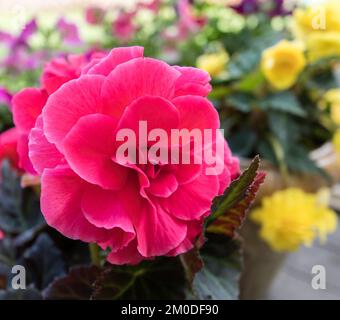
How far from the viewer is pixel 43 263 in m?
0.37

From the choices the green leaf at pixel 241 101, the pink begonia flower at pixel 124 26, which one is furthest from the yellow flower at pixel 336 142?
the pink begonia flower at pixel 124 26

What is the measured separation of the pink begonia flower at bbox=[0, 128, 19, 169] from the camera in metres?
0.37

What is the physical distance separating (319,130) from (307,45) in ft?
0.46

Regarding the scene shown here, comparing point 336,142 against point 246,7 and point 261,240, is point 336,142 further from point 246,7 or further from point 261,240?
point 246,7

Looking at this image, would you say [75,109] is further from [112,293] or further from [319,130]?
[319,130]

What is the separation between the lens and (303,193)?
2.13 ft

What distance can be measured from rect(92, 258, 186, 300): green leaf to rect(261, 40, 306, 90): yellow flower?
389 millimetres

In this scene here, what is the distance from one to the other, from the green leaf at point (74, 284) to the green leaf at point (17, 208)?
0.10 metres

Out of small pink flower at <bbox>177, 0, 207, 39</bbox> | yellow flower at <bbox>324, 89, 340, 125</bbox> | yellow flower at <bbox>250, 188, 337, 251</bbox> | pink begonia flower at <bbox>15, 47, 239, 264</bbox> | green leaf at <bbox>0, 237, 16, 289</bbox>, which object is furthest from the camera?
small pink flower at <bbox>177, 0, 207, 39</bbox>

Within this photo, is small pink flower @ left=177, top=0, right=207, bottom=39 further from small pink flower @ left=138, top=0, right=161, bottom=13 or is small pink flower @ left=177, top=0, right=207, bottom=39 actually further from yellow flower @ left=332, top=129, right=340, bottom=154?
yellow flower @ left=332, top=129, right=340, bottom=154

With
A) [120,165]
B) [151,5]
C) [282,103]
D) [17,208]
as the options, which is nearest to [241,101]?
[282,103]

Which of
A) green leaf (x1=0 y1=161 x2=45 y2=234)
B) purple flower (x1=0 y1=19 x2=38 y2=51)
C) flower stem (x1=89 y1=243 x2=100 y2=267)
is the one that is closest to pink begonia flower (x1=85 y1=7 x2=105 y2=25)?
purple flower (x1=0 y1=19 x2=38 y2=51)

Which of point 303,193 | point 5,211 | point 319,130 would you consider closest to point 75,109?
point 5,211

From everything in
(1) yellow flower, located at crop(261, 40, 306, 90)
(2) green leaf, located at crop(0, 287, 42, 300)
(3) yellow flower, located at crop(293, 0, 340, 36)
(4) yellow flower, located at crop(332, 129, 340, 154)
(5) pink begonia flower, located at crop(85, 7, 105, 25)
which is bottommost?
(2) green leaf, located at crop(0, 287, 42, 300)
